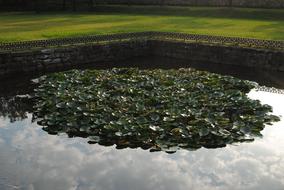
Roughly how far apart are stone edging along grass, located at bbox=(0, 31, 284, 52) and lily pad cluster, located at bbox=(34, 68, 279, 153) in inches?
155

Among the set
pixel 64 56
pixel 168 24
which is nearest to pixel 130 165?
pixel 64 56

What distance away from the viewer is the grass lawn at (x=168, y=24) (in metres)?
23.4

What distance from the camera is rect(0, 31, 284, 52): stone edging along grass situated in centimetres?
1906

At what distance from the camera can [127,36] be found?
74.0 feet

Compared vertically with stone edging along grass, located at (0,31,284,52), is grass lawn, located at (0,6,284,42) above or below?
above

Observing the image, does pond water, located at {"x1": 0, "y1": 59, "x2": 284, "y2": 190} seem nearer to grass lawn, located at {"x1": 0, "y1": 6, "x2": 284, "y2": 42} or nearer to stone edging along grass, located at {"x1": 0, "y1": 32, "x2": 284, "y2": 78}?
stone edging along grass, located at {"x1": 0, "y1": 32, "x2": 284, "y2": 78}

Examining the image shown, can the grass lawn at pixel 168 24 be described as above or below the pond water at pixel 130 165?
above

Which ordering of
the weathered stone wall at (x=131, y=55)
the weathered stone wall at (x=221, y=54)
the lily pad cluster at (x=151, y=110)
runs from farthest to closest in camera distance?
the weathered stone wall at (x=221, y=54) → the weathered stone wall at (x=131, y=55) → the lily pad cluster at (x=151, y=110)

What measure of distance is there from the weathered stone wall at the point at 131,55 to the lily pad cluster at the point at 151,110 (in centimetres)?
326

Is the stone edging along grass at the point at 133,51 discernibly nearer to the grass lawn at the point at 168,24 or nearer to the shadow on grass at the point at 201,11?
the grass lawn at the point at 168,24

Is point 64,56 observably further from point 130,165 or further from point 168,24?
point 130,165

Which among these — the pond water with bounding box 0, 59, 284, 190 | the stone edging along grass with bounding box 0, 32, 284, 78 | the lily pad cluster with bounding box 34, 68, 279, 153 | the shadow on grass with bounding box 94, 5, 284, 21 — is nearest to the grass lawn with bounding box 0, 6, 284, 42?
the shadow on grass with bounding box 94, 5, 284, 21

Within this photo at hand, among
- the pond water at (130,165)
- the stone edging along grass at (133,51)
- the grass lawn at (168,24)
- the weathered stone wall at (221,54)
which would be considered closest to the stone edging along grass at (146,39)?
the stone edging along grass at (133,51)

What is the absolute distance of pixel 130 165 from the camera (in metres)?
9.76
